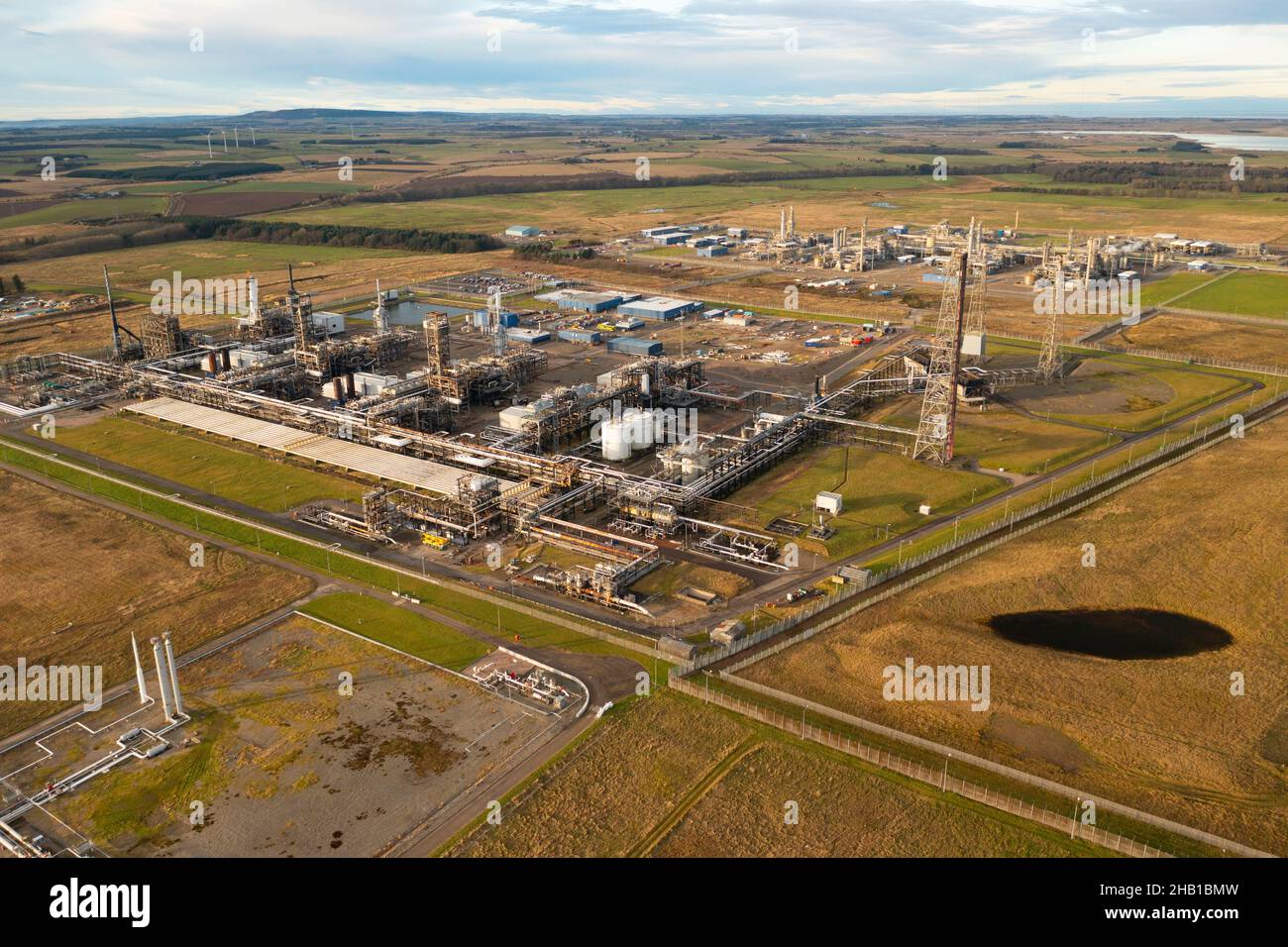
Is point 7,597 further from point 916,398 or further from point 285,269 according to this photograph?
point 285,269

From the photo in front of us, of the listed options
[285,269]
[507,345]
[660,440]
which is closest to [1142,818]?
[660,440]

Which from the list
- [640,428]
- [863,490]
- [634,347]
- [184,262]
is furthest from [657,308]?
[184,262]

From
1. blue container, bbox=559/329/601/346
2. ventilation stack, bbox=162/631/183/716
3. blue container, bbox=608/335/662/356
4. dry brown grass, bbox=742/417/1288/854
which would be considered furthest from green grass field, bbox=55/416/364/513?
blue container, bbox=559/329/601/346

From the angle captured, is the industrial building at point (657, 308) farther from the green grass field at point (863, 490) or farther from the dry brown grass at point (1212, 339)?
the dry brown grass at point (1212, 339)

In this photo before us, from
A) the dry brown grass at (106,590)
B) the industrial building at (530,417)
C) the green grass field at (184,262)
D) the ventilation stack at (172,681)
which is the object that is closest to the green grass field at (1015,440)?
the industrial building at (530,417)

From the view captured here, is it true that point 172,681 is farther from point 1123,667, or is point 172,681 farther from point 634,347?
point 634,347
